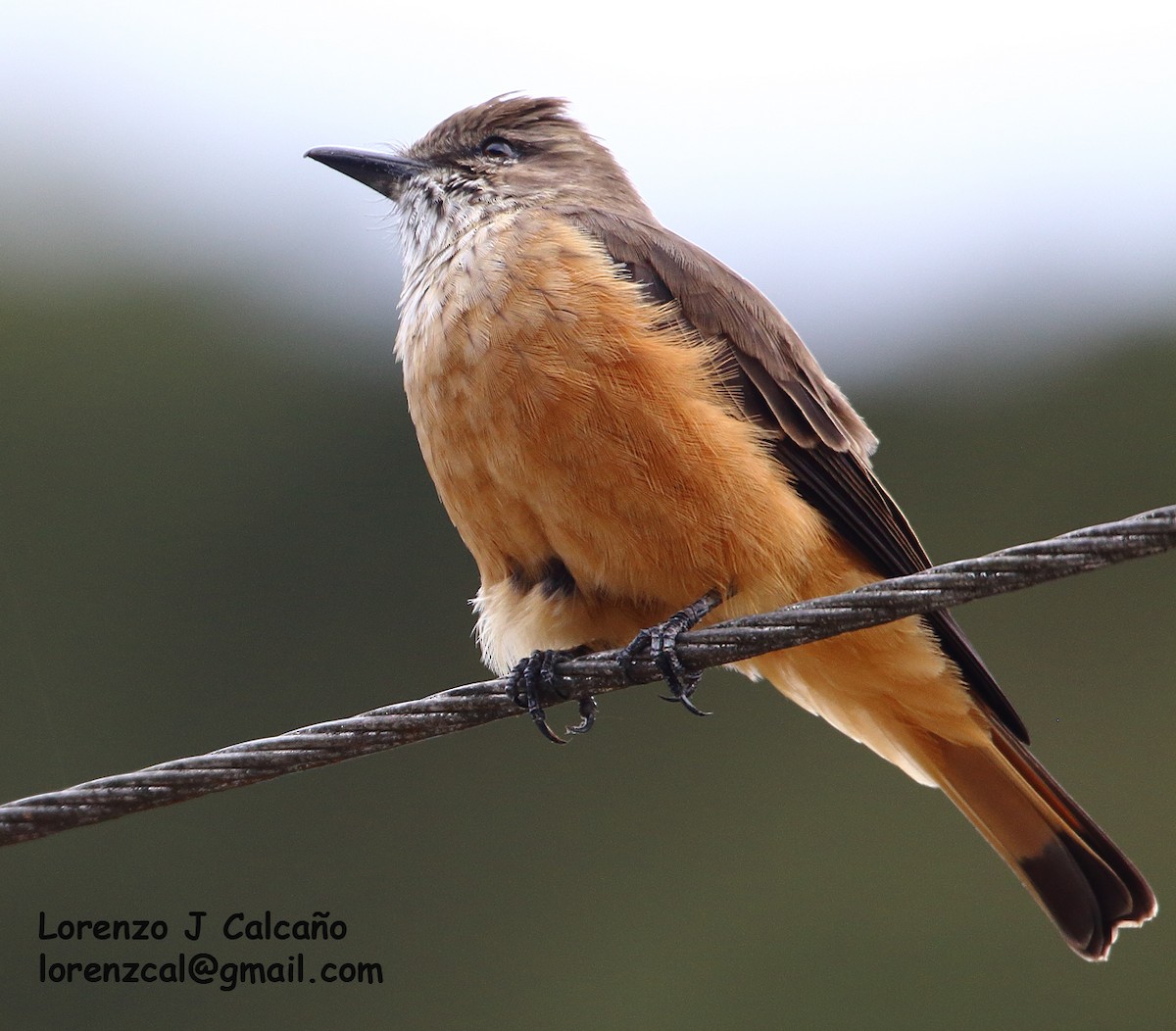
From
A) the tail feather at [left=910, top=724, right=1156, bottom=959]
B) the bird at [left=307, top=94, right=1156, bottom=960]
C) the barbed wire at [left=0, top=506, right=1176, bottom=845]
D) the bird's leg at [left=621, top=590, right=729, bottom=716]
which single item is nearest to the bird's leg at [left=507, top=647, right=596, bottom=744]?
the bird at [left=307, top=94, right=1156, bottom=960]

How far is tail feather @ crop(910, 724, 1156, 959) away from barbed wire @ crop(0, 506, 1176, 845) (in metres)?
1.77

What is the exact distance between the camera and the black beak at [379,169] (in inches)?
209

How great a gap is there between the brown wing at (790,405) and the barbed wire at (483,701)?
48.2 inches

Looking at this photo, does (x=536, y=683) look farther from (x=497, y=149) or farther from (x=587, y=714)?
(x=497, y=149)

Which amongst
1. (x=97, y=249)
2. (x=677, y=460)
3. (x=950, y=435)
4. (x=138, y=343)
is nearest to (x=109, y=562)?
(x=138, y=343)

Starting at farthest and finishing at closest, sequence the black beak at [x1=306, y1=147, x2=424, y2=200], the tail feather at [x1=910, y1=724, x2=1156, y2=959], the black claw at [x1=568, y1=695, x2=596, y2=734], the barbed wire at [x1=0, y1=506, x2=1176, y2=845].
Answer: the black beak at [x1=306, y1=147, x2=424, y2=200] → the tail feather at [x1=910, y1=724, x2=1156, y2=959] → the black claw at [x1=568, y1=695, x2=596, y2=734] → the barbed wire at [x1=0, y1=506, x2=1176, y2=845]

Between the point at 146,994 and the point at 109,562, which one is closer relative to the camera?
the point at 146,994

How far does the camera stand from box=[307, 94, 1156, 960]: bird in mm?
3863

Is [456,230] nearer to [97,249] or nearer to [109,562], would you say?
[109,562]

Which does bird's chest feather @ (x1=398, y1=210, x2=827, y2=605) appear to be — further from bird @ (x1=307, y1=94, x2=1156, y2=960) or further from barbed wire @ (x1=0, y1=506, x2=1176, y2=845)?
barbed wire @ (x1=0, y1=506, x2=1176, y2=845)

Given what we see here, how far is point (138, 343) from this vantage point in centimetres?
1123

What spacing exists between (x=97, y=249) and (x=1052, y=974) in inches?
355

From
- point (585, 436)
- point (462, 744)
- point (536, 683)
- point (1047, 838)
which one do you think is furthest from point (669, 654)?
point (462, 744)

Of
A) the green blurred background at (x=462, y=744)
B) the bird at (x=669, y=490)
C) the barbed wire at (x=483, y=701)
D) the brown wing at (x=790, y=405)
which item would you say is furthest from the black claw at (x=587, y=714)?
the green blurred background at (x=462, y=744)
